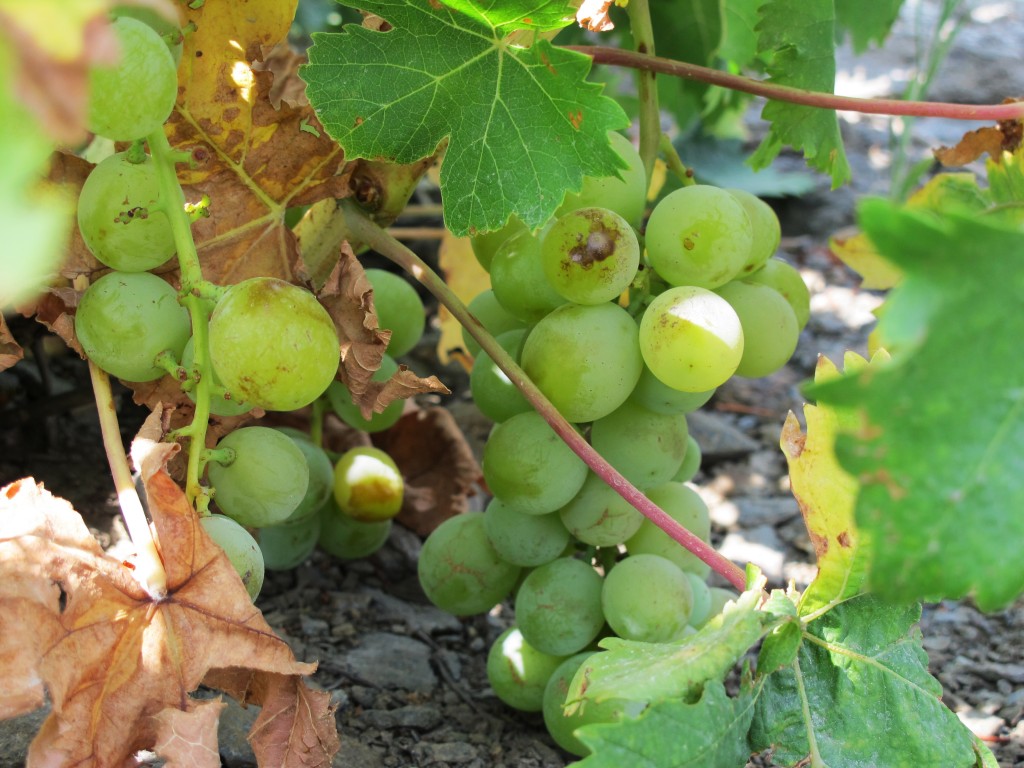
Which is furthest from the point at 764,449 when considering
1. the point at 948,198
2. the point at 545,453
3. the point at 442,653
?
the point at 545,453

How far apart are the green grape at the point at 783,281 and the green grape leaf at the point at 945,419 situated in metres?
0.59

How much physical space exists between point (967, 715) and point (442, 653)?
0.66 metres

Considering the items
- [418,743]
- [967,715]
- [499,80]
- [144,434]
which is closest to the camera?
[144,434]

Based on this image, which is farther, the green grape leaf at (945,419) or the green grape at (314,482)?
the green grape at (314,482)

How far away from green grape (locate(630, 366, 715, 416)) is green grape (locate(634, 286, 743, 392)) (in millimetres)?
71

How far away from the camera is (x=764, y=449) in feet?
6.28

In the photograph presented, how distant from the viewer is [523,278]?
1049 mm

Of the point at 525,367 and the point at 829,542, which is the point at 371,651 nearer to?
the point at 525,367

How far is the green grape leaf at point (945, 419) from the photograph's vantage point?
0.53 metres

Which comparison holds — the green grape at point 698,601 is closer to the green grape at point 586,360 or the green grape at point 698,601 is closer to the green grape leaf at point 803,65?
the green grape at point 586,360

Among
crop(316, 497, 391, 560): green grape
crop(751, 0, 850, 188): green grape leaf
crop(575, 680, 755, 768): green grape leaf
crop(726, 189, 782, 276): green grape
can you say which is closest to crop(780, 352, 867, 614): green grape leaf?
crop(575, 680, 755, 768): green grape leaf

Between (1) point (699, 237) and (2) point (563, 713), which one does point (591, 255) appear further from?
(2) point (563, 713)

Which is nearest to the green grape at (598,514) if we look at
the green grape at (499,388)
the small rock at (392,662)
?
the green grape at (499,388)

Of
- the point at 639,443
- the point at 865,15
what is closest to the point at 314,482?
the point at 639,443
